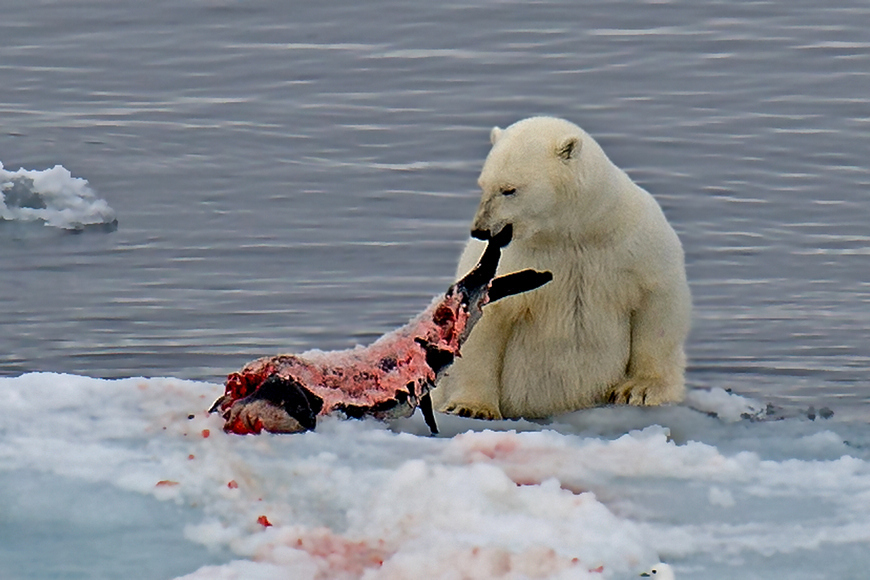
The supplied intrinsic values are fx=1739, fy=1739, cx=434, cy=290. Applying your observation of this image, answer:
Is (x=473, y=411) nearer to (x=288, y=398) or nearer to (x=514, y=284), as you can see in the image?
(x=514, y=284)

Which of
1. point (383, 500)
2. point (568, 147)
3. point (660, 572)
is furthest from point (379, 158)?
point (660, 572)

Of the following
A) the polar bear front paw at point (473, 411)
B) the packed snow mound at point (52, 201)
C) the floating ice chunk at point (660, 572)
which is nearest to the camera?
the floating ice chunk at point (660, 572)

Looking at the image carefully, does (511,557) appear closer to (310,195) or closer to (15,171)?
(310,195)

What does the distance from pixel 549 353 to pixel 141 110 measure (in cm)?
829

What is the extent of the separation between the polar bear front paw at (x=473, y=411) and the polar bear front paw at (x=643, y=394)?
53cm

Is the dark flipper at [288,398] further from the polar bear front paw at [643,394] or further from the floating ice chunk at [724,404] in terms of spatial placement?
the floating ice chunk at [724,404]

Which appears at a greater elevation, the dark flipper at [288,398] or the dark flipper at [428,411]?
the dark flipper at [288,398]

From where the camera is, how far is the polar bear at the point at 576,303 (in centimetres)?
712

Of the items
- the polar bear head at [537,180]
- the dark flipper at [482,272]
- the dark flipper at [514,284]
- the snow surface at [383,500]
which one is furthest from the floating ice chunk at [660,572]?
the polar bear head at [537,180]

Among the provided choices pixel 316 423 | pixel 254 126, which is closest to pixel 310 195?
pixel 254 126

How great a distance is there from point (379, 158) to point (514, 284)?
6.75 m

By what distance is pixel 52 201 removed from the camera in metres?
12.3

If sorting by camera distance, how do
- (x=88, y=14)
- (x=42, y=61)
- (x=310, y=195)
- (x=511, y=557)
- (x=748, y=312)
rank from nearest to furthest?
(x=511, y=557), (x=748, y=312), (x=310, y=195), (x=42, y=61), (x=88, y=14)

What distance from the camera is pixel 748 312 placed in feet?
33.9
